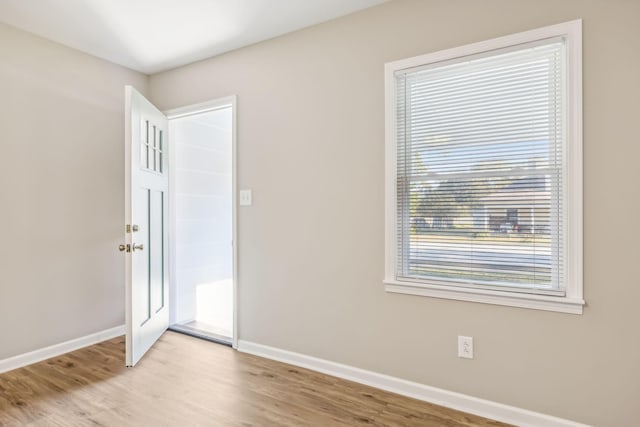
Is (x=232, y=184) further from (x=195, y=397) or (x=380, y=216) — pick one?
(x=195, y=397)

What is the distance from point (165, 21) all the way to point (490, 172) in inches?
91.9

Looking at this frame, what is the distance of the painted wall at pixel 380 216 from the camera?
5.72 feet

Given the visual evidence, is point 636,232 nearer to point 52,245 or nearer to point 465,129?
point 465,129

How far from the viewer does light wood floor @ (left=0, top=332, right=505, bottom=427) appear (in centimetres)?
198

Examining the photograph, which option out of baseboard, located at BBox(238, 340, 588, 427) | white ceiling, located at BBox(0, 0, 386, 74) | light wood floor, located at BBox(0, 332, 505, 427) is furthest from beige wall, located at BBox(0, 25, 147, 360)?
baseboard, located at BBox(238, 340, 588, 427)

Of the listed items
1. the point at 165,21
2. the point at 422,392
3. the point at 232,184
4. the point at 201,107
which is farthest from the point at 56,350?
the point at 422,392

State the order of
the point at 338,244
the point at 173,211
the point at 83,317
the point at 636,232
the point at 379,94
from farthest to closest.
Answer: the point at 173,211
the point at 83,317
the point at 338,244
the point at 379,94
the point at 636,232

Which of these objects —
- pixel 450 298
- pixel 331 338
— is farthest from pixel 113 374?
pixel 450 298

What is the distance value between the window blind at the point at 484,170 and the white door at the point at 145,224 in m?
1.85

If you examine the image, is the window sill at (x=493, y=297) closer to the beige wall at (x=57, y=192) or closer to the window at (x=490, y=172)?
the window at (x=490, y=172)

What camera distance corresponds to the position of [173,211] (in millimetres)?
3551

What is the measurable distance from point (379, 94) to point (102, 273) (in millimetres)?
2734

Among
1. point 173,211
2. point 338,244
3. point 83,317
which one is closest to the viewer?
point 338,244

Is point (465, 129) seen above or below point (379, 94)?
below
